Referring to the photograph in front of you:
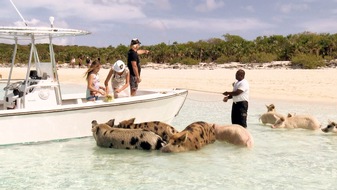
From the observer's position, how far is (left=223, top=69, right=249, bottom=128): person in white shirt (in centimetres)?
995

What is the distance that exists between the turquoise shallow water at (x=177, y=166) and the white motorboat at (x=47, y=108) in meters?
0.26

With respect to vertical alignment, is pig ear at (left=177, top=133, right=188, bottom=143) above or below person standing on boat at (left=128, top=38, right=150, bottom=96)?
below

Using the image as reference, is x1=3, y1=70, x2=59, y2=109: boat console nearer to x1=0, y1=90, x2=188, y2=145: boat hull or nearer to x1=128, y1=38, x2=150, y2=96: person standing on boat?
x1=0, y1=90, x2=188, y2=145: boat hull

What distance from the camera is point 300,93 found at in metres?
20.9

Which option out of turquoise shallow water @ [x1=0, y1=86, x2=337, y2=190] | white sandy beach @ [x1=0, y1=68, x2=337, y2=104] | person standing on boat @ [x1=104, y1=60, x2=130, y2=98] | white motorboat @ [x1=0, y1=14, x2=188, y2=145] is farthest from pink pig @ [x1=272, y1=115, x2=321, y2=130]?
white sandy beach @ [x1=0, y1=68, x2=337, y2=104]

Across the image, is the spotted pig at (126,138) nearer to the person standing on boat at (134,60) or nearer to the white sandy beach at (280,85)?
the person standing on boat at (134,60)

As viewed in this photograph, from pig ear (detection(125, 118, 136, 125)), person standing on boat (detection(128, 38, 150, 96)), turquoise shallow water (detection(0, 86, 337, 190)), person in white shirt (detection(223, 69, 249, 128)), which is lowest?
turquoise shallow water (detection(0, 86, 337, 190))

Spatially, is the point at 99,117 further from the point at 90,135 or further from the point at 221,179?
the point at 221,179

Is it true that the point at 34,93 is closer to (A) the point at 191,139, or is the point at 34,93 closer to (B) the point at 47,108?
(B) the point at 47,108

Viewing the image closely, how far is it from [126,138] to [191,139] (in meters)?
1.24

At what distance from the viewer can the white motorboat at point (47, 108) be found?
9.43 m

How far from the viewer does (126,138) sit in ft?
30.1

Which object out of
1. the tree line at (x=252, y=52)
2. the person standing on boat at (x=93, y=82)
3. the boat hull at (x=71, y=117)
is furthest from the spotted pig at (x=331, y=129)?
the tree line at (x=252, y=52)

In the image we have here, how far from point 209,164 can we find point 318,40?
3944 cm
